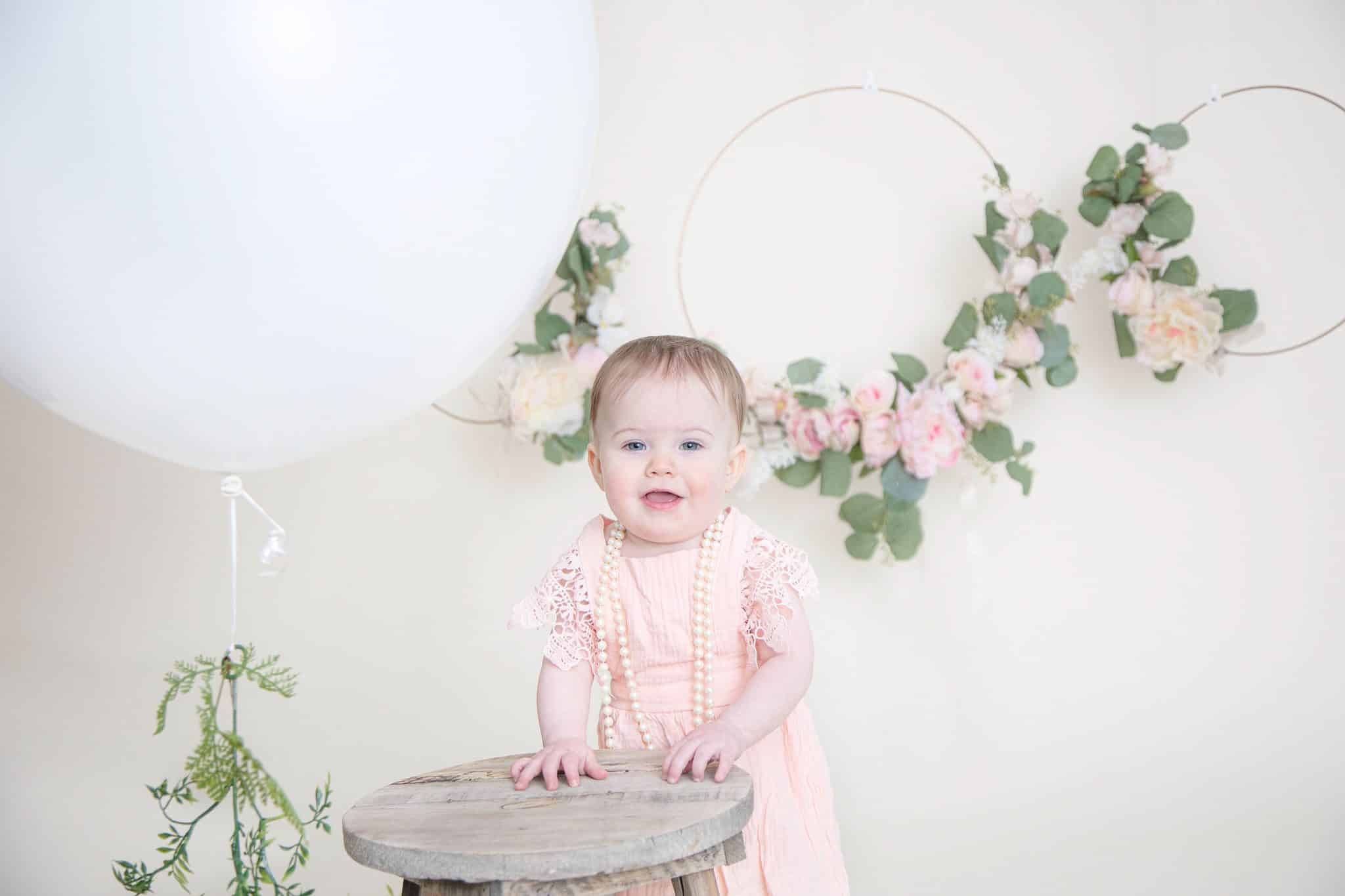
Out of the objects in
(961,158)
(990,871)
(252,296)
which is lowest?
(990,871)

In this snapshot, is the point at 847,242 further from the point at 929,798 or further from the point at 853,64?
the point at 929,798

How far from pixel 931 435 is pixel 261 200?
106 cm

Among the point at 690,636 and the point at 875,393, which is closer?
the point at 690,636

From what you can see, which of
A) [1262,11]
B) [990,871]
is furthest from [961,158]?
[990,871]

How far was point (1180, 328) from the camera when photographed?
1752 millimetres

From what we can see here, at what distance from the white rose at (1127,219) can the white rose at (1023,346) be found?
0.21 metres

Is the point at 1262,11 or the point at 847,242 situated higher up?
the point at 1262,11

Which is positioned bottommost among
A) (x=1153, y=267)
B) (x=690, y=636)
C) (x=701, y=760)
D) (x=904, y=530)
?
(x=701, y=760)

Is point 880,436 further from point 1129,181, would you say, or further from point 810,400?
point 1129,181

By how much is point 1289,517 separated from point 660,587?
1185mm

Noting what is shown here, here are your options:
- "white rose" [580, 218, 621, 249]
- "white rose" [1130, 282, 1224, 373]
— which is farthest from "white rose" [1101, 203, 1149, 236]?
"white rose" [580, 218, 621, 249]

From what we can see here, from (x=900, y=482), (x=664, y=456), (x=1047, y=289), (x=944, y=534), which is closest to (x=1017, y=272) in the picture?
(x=1047, y=289)

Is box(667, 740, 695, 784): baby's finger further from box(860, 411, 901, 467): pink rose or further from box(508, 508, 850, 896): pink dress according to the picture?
box(860, 411, 901, 467): pink rose

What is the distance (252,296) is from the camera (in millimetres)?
1159
